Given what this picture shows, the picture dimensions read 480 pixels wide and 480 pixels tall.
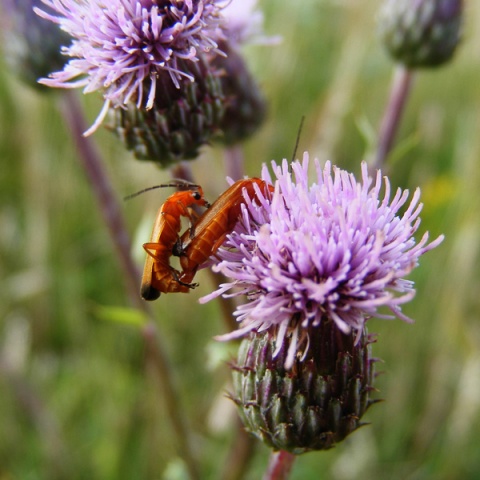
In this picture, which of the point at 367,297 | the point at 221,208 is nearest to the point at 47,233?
the point at 221,208

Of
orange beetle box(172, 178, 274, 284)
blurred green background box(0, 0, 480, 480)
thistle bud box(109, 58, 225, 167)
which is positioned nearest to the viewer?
orange beetle box(172, 178, 274, 284)

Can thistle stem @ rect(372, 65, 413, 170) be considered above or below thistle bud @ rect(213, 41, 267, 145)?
below

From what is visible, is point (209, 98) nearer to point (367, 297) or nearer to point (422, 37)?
point (367, 297)

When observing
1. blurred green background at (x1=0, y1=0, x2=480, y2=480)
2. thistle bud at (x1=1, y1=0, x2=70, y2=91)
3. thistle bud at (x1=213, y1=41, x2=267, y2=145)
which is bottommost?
blurred green background at (x1=0, y1=0, x2=480, y2=480)

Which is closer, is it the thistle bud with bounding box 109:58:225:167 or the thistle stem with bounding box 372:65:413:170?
the thistle bud with bounding box 109:58:225:167

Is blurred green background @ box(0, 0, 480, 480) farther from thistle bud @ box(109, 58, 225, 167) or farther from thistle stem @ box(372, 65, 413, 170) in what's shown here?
thistle bud @ box(109, 58, 225, 167)

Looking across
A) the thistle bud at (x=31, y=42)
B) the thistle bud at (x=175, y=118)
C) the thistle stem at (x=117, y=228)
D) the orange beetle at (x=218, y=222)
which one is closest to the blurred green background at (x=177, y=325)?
the thistle stem at (x=117, y=228)

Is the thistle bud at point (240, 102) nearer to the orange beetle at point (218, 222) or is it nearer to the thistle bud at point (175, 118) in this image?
the thistle bud at point (175, 118)

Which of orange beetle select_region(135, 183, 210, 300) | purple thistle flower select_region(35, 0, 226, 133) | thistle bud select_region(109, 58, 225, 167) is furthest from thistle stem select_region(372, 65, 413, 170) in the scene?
orange beetle select_region(135, 183, 210, 300)
